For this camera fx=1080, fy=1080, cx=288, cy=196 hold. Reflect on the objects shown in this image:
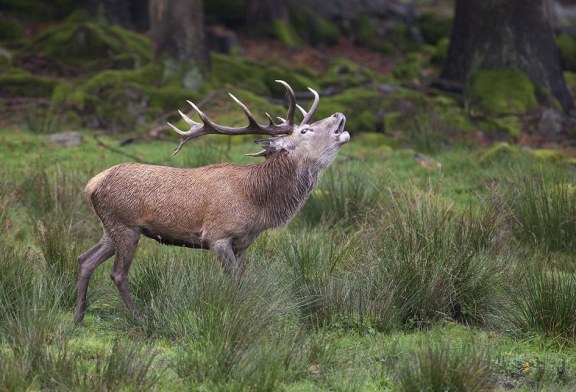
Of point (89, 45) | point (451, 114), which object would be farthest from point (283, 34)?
point (451, 114)

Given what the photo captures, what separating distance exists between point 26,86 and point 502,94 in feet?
23.6

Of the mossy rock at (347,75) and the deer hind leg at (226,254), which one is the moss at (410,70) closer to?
the mossy rock at (347,75)

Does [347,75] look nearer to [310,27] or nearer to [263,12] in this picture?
[263,12]

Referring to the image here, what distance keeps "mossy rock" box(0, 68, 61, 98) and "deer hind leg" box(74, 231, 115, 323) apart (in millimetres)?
8687

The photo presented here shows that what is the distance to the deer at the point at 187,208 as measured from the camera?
8.02 metres

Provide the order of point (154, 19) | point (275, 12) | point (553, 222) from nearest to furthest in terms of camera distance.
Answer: point (553, 222)
point (154, 19)
point (275, 12)

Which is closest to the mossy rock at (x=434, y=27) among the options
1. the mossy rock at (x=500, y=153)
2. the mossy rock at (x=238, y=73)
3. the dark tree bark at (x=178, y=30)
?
the mossy rock at (x=238, y=73)

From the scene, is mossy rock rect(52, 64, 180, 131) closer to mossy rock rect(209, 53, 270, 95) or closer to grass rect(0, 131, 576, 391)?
mossy rock rect(209, 53, 270, 95)

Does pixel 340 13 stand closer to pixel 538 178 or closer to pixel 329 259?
pixel 538 178

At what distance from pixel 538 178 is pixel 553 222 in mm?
629

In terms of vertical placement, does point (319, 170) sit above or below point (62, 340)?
above

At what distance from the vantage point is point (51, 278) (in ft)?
26.3

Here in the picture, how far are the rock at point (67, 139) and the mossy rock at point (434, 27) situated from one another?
12.9 meters

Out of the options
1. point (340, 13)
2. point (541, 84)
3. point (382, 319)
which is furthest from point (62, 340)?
point (340, 13)
